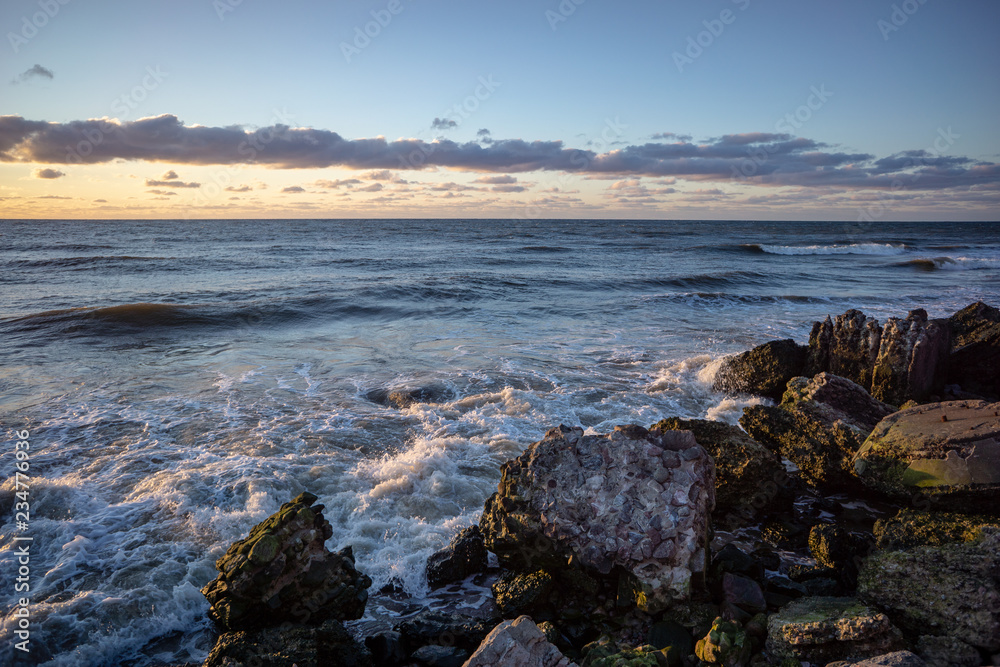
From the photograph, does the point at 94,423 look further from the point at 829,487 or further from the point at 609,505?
the point at 829,487

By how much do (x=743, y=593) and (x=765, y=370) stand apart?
6.37 m

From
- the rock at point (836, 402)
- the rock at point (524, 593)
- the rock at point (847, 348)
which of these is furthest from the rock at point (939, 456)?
the rock at point (524, 593)

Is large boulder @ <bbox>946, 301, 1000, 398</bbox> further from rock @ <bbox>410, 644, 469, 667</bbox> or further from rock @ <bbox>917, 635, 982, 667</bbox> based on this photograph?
rock @ <bbox>410, 644, 469, 667</bbox>

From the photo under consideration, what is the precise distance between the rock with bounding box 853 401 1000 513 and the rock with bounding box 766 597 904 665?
77.9 inches

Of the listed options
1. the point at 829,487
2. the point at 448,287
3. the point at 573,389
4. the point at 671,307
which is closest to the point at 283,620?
the point at 829,487

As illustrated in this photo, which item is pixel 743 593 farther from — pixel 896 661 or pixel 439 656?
pixel 439 656

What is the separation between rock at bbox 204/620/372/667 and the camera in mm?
3867

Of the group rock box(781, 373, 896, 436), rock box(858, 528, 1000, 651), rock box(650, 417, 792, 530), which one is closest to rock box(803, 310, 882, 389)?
rock box(781, 373, 896, 436)

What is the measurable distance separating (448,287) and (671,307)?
9994 mm

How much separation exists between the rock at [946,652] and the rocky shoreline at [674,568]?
0.03 feet

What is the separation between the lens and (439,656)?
4105mm

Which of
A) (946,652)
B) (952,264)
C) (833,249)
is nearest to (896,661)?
(946,652)

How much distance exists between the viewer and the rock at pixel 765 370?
9.84 meters

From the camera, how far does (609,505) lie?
15.3 ft
